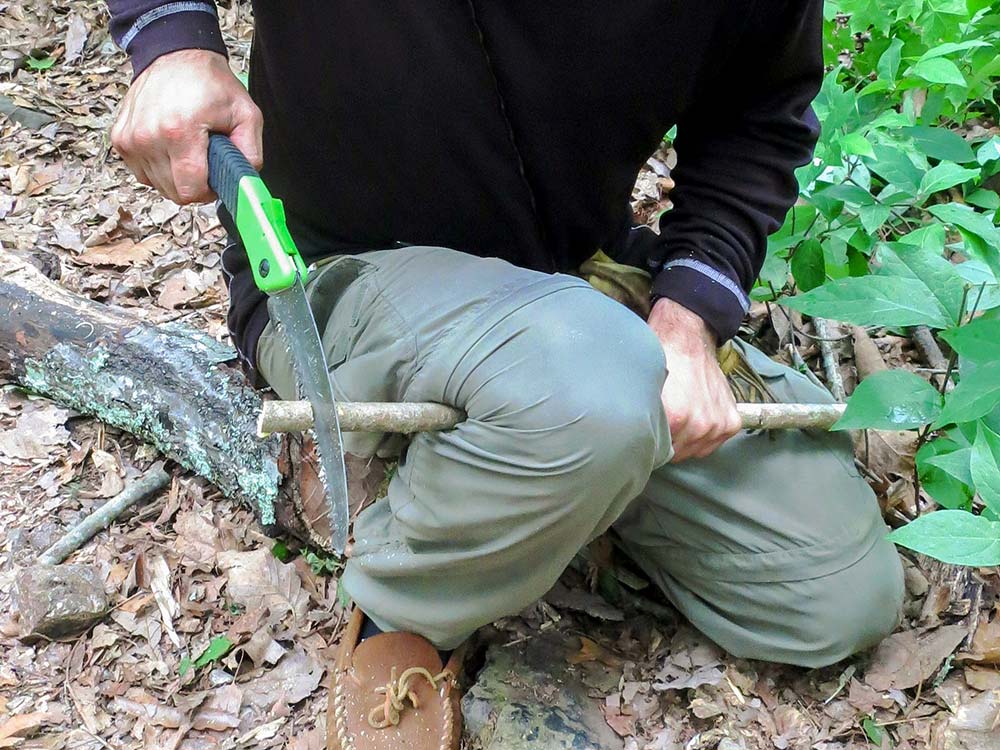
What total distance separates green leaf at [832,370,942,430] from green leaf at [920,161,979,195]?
1.63 ft

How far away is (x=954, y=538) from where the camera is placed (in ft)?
4.73

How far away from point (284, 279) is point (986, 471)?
1142 mm

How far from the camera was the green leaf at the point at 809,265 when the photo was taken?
2.13 m

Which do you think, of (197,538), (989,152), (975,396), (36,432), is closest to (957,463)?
(975,396)

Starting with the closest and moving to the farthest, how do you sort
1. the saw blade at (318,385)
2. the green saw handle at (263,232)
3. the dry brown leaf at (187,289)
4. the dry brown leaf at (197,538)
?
the green saw handle at (263,232) → the saw blade at (318,385) → the dry brown leaf at (197,538) → the dry brown leaf at (187,289)

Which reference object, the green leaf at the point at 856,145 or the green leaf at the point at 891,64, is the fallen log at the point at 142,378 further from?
the green leaf at the point at 891,64

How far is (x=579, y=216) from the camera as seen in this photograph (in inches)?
73.9

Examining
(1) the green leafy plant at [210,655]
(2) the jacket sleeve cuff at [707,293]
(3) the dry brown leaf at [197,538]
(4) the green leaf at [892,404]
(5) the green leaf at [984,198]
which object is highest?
(2) the jacket sleeve cuff at [707,293]

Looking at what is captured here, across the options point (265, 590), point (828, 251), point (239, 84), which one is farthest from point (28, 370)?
point (828, 251)

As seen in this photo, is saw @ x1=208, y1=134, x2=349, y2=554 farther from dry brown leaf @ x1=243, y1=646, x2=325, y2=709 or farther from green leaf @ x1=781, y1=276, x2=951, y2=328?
green leaf @ x1=781, y1=276, x2=951, y2=328

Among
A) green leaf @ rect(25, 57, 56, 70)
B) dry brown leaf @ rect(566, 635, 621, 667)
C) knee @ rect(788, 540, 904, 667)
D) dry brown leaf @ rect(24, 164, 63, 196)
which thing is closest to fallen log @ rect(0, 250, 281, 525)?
dry brown leaf @ rect(566, 635, 621, 667)

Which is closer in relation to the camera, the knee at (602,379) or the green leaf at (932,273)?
the knee at (602,379)

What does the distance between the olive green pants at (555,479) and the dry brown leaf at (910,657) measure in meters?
0.06

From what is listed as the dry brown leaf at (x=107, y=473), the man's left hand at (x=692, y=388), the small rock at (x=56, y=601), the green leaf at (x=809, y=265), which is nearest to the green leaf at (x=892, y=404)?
the man's left hand at (x=692, y=388)
